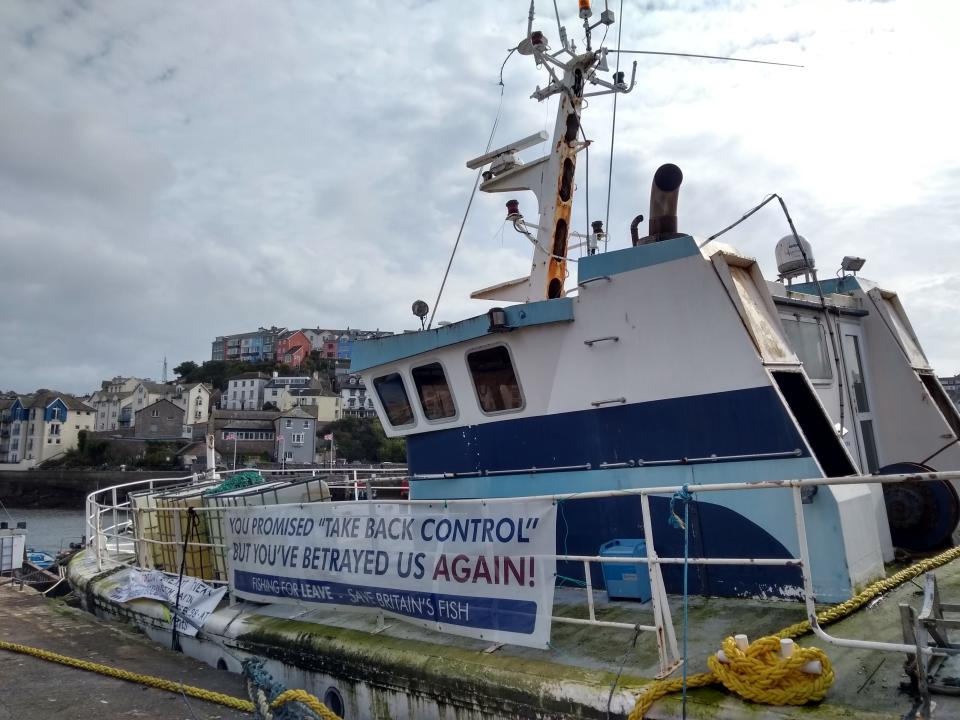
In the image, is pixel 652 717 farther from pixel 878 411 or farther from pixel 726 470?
pixel 878 411

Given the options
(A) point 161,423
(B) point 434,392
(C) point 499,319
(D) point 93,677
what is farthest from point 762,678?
(A) point 161,423

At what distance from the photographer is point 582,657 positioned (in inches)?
167

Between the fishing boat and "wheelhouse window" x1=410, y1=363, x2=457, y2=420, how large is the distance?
26mm

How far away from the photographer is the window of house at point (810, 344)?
21.4 ft

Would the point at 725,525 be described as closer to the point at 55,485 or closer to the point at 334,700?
the point at 334,700

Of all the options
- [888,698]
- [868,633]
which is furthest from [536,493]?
[888,698]

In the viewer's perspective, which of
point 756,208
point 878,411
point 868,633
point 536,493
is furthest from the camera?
point 878,411

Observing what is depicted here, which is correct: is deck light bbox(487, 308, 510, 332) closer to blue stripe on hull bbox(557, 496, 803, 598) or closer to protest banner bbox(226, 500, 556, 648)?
blue stripe on hull bbox(557, 496, 803, 598)

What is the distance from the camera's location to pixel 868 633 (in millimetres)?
4043

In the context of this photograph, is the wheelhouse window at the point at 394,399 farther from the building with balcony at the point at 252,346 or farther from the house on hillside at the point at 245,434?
the building with balcony at the point at 252,346

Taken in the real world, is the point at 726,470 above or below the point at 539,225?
below

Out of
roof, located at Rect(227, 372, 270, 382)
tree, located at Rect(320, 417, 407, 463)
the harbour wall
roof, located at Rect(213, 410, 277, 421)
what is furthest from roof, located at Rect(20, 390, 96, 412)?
tree, located at Rect(320, 417, 407, 463)

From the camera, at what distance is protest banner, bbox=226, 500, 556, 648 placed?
14.0 ft

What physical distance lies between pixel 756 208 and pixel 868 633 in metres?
3.19
